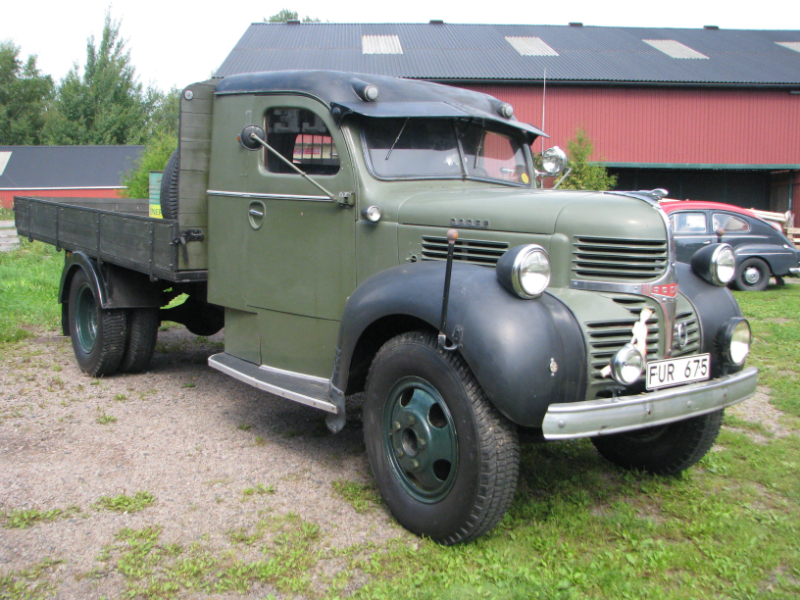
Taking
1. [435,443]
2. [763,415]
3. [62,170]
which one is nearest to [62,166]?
[62,170]

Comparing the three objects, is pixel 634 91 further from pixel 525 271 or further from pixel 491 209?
pixel 525 271

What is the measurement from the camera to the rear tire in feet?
19.7

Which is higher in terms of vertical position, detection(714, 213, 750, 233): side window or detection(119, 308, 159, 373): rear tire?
detection(714, 213, 750, 233): side window

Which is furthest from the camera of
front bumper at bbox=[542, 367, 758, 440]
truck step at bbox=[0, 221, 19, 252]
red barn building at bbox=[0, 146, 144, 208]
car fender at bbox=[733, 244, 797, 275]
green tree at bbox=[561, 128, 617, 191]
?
red barn building at bbox=[0, 146, 144, 208]

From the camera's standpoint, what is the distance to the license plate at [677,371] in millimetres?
3158

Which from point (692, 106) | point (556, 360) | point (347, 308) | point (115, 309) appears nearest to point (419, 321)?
point (347, 308)

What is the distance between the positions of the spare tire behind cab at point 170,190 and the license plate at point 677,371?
344cm

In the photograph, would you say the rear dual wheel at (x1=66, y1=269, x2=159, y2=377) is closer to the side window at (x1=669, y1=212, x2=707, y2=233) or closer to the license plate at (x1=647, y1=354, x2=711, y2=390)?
the license plate at (x1=647, y1=354, x2=711, y2=390)

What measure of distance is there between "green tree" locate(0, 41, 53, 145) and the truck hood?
52191 millimetres

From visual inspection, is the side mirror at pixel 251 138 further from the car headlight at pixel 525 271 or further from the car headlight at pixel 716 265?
the car headlight at pixel 716 265

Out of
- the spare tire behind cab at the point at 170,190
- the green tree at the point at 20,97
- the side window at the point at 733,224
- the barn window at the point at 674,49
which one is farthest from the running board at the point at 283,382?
the green tree at the point at 20,97

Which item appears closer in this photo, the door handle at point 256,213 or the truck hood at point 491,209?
the truck hood at point 491,209

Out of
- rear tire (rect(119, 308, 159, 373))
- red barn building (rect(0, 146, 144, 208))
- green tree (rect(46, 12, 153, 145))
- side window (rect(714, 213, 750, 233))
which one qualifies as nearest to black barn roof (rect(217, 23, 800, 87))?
side window (rect(714, 213, 750, 233))

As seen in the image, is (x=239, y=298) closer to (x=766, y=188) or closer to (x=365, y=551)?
(x=365, y=551)
